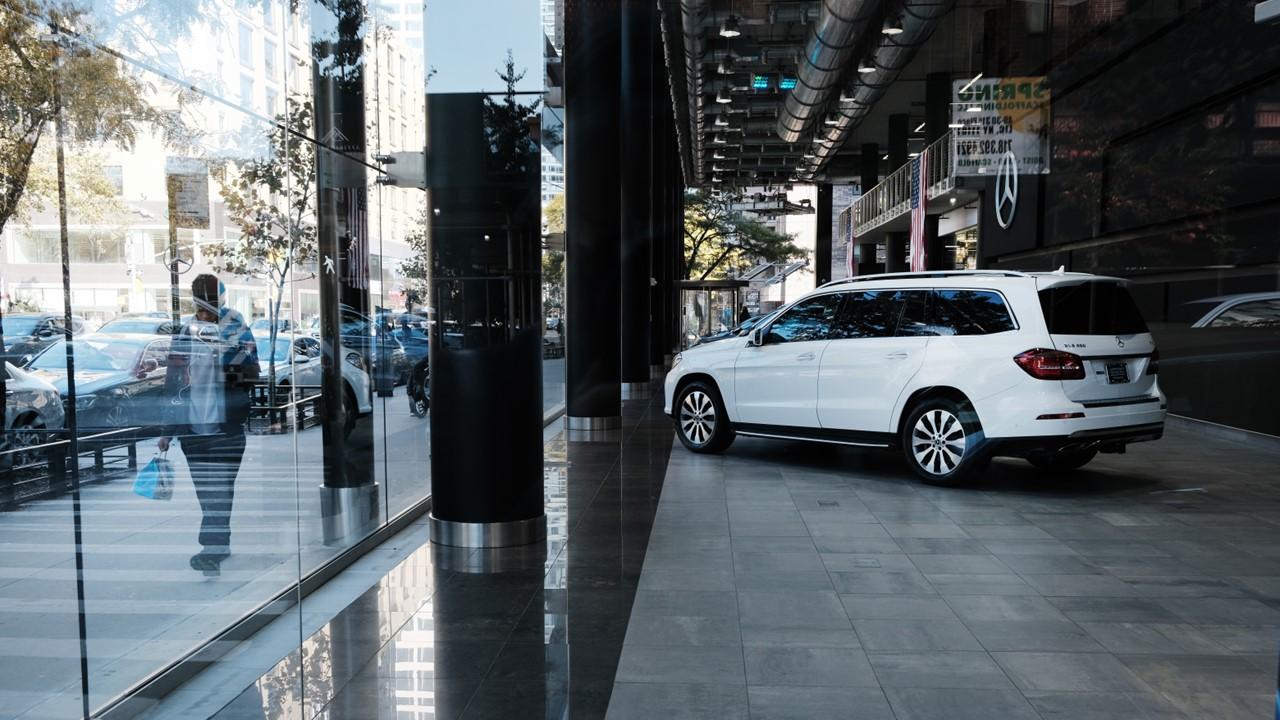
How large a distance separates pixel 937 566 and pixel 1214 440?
25.9ft

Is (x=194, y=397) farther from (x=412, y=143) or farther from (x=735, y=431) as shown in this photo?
(x=735, y=431)

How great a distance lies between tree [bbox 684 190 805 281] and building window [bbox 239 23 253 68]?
43.5m

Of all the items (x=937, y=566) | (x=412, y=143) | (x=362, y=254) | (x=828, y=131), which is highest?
(x=828, y=131)

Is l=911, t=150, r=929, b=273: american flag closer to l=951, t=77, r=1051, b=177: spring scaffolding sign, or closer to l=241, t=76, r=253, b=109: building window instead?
l=951, t=77, r=1051, b=177: spring scaffolding sign

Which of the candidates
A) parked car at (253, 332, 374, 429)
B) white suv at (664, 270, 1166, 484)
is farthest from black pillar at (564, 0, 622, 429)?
parked car at (253, 332, 374, 429)

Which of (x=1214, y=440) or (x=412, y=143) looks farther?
(x=1214, y=440)

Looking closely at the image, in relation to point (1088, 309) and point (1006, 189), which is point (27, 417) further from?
point (1006, 189)

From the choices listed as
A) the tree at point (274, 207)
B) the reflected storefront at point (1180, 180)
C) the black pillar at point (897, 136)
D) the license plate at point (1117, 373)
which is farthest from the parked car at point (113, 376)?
the black pillar at point (897, 136)

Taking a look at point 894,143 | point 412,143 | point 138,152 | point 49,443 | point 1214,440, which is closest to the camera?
point 49,443

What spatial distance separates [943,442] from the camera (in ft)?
28.3

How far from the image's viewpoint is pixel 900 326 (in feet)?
30.0

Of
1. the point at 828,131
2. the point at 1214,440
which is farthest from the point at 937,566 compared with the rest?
the point at 828,131

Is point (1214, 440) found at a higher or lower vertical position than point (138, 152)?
lower

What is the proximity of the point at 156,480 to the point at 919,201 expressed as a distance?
76.5 ft
